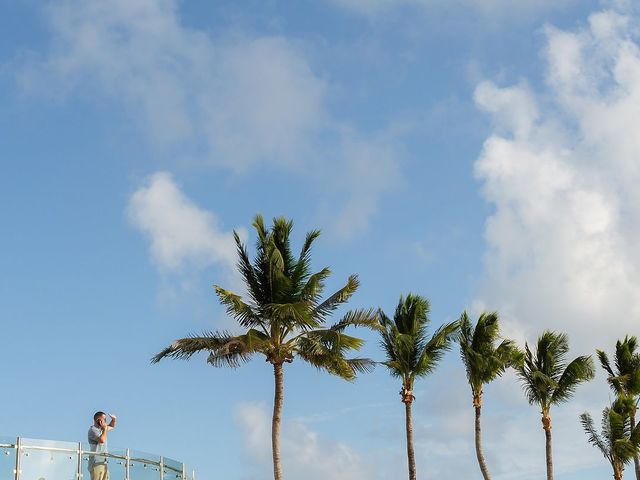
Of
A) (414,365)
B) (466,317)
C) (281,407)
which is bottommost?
(281,407)

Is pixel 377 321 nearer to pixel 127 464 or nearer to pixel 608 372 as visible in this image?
pixel 127 464

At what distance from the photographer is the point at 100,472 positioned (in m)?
25.2

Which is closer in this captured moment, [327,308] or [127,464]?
[127,464]

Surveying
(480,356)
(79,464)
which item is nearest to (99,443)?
(79,464)

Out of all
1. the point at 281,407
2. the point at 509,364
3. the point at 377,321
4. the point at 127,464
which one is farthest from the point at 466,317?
the point at 127,464

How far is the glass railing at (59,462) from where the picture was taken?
22.9 meters

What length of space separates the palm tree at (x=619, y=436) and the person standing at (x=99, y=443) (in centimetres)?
2977

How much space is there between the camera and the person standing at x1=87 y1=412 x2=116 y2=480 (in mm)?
24375

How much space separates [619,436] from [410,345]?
15.0 m

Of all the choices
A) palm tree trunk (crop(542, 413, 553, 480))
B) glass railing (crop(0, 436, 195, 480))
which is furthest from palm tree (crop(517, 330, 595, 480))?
glass railing (crop(0, 436, 195, 480))

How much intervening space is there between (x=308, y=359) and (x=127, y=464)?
9772 millimetres

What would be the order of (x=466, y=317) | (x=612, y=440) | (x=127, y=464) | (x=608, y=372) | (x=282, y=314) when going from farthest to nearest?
(x=608, y=372)
(x=612, y=440)
(x=466, y=317)
(x=282, y=314)
(x=127, y=464)

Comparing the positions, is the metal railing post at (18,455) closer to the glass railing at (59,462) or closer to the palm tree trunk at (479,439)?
the glass railing at (59,462)

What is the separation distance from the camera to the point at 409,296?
4084 centimetres
